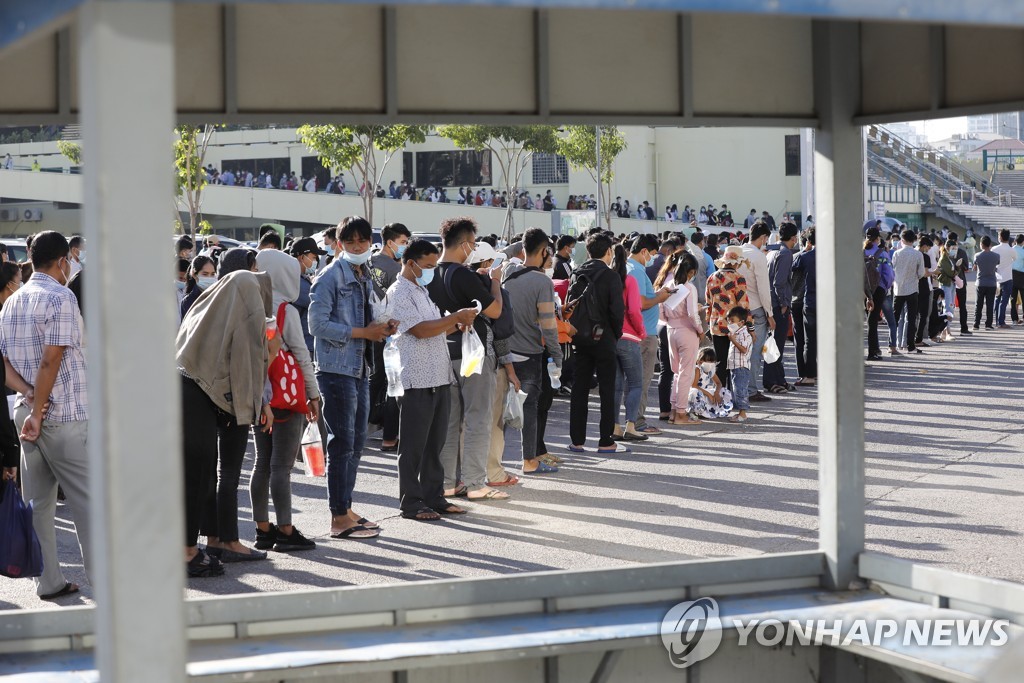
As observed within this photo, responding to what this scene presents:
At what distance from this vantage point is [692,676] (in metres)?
5.96

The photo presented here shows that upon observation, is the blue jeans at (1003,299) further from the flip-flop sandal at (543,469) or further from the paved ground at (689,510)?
the flip-flop sandal at (543,469)

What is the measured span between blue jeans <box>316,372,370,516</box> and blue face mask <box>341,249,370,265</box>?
0.82 m

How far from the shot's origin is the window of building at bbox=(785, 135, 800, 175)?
6538 cm

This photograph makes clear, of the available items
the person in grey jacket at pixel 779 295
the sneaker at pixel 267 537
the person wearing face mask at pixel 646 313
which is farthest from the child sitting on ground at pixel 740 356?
the sneaker at pixel 267 537

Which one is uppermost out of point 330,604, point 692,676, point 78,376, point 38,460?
point 78,376

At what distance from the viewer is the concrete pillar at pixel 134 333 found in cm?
330

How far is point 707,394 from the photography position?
14.9 m

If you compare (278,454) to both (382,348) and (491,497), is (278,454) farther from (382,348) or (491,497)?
(382,348)

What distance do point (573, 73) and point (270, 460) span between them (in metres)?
3.66

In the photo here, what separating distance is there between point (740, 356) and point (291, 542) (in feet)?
23.7

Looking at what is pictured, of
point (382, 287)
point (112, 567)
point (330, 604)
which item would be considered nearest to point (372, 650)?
point (330, 604)

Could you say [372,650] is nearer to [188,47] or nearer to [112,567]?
[112,567]

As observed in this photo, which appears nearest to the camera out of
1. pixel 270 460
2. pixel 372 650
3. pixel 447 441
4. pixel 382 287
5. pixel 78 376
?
pixel 372 650

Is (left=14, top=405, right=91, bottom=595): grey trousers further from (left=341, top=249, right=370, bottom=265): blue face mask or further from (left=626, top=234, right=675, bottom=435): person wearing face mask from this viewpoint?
(left=626, top=234, right=675, bottom=435): person wearing face mask
